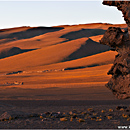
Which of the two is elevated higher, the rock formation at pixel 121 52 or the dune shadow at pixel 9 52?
the rock formation at pixel 121 52

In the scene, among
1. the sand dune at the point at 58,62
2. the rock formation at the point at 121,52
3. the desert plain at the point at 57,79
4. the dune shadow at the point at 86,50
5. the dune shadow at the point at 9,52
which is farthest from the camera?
the dune shadow at the point at 9,52

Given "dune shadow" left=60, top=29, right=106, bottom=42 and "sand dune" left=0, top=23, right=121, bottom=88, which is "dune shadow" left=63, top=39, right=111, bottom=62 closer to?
"sand dune" left=0, top=23, right=121, bottom=88

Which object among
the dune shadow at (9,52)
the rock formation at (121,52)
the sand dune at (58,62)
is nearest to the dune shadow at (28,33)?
the sand dune at (58,62)

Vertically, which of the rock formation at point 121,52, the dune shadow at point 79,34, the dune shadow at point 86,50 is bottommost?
the dune shadow at point 79,34

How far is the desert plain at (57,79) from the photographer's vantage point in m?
21.6

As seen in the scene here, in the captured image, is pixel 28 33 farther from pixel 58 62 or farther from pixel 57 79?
pixel 57 79

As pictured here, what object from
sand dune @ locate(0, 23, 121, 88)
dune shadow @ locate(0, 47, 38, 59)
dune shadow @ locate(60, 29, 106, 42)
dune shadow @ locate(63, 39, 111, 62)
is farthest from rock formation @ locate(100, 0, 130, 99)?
dune shadow @ locate(60, 29, 106, 42)

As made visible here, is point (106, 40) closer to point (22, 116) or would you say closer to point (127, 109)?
point (127, 109)

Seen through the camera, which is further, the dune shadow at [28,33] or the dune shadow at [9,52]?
the dune shadow at [28,33]

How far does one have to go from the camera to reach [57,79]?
52062mm

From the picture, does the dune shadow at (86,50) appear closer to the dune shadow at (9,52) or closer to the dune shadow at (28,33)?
the dune shadow at (9,52)

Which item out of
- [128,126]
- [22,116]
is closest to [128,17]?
[128,126]

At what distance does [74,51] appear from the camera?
8988 centimetres

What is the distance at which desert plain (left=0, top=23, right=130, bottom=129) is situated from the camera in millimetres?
21641
